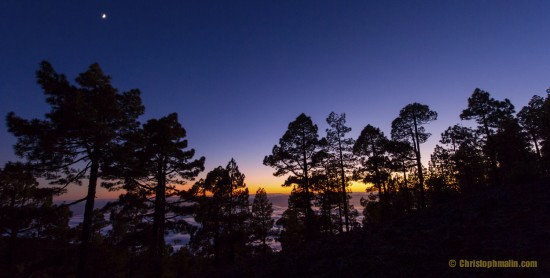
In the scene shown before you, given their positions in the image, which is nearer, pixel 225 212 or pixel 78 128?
pixel 78 128

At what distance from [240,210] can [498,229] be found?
2533cm

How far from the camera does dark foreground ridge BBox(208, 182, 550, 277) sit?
931 cm

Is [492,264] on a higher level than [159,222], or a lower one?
lower

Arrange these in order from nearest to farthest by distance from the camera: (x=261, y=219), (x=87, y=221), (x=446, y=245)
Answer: (x=446, y=245) < (x=87, y=221) < (x=261, y=219)

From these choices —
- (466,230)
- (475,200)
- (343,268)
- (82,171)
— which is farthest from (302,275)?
(475,200)

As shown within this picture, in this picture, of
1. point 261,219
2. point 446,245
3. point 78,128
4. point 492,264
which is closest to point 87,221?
point 78,128

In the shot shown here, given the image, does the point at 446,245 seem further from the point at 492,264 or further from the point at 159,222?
the point at 159,222

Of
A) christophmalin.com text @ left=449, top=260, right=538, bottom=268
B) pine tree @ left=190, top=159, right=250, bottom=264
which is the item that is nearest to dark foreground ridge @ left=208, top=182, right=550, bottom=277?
christophmalin.com text @ left=449, top=260, right=538, bottom=268

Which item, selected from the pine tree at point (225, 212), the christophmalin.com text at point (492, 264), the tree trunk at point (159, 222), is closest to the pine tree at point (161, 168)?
the tree trunk at point (159, 222)

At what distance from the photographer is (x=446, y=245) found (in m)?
11.5

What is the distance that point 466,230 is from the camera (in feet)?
42.4

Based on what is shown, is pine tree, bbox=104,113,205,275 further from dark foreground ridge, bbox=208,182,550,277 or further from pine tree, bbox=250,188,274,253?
pine tree, bbox=250,188,274,253

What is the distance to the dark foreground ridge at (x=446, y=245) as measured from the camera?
931 centimetres

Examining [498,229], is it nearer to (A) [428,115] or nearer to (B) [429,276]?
(B) [429,276]
